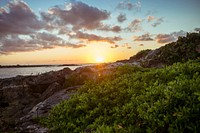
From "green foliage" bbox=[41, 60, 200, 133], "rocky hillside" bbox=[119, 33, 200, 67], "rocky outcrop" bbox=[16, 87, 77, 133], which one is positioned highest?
"rocky hillside" bbox=[119, 33, 200, 67]

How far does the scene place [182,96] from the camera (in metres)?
7.36

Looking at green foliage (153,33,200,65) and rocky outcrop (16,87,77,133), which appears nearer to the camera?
rocky outcrop (16,87,77,133)

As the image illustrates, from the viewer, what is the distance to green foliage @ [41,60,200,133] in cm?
696

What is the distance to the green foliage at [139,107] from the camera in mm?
6957

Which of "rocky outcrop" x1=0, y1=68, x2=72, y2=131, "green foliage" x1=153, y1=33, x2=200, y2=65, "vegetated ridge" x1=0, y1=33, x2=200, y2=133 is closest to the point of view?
"vegetated ridge" x1=0, y1=33, x2=200, y2=133

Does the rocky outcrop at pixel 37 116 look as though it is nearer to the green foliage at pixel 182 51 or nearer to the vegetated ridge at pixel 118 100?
the vegetated ridge at pixel 118 100

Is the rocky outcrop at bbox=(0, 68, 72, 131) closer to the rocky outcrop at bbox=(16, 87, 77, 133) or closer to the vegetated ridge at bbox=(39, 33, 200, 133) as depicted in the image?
the rocky outcrop at bbox=(16, 87, 77, 133)

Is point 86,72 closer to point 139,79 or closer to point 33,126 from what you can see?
point 139,79

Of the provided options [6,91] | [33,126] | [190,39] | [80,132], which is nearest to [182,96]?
[80,132]

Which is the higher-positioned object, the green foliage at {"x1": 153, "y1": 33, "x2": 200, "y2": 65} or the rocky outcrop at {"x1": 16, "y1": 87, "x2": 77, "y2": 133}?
the green foliage at {"x1": 153, "y1": 33, "x2": 200, "y2": 65}

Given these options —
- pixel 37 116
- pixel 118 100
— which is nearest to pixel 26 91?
pixel 37 116

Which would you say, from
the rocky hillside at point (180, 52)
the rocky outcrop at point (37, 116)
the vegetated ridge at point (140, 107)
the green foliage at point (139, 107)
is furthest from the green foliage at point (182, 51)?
the rocky outcrop at point (37, 116)

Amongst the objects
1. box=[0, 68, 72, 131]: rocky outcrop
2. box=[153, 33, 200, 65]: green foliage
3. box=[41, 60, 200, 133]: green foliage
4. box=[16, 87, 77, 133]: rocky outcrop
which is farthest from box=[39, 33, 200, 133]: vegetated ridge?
box=[153, 33, 200, 65]: green foliage

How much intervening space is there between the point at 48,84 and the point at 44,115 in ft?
23.9
